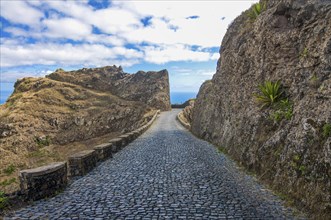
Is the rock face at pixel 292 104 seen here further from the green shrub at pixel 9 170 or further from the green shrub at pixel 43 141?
the green shrub at pixel 43 141

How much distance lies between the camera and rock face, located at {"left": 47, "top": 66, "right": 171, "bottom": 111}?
245ft

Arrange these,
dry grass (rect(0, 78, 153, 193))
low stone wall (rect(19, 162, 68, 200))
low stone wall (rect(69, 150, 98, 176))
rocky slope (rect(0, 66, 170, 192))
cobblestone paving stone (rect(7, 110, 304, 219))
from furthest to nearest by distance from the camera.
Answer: rocky slope (rect(0, 66, 170, 192)) < dry grass (rect(0, 78, 153, 193)) < low stone wall (rect(69, 150, 98, 176)) < low stone wall (rect(19, 162, 68, 200)) < cobblestone paving stone (rect(7, 110, 304, 219))

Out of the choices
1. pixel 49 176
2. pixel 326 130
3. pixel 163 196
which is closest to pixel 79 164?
pixel 49 176

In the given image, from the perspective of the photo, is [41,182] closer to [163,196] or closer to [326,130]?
[163,196]

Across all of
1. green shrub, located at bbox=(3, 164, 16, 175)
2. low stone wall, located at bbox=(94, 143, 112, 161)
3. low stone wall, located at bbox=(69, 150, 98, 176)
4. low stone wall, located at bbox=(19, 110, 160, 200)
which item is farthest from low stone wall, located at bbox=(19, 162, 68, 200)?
green shrub, located at bbox=(3, 164, 16, 175)

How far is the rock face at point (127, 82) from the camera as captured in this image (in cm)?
7462

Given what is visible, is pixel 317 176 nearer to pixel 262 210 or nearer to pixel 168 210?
pixel 262 210

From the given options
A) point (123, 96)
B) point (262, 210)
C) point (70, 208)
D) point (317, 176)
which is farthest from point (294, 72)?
point (123, 96)

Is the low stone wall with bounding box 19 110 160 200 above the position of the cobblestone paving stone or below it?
above

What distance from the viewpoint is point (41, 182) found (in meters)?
8.62

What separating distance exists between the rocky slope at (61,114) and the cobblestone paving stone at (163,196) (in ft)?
87.1

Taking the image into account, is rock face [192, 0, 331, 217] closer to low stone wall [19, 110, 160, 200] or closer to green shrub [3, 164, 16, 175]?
low stone wall [19, 110, 160, 200]

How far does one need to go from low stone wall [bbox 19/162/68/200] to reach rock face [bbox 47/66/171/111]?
2556 inches

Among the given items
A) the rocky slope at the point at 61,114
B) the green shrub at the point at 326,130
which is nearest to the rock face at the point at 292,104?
the green shrub at the point at 326,130
